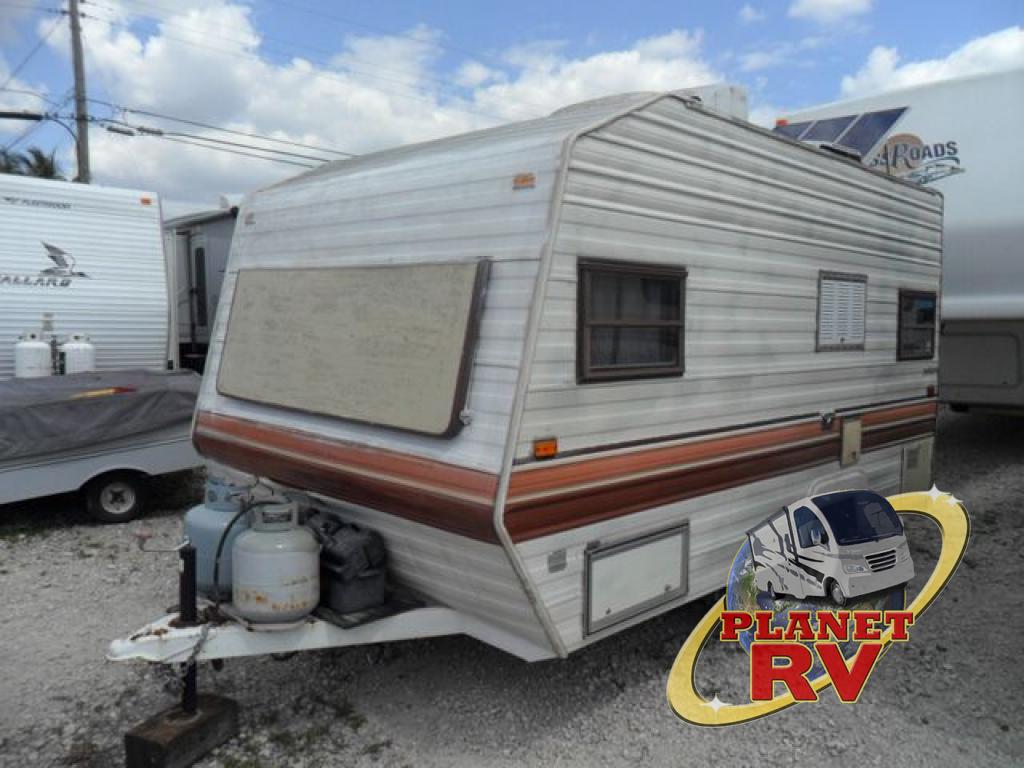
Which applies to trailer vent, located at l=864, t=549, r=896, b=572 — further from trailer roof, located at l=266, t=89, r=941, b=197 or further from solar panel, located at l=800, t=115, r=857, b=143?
solar panel, located at l=800, t=115, r=857, b=143

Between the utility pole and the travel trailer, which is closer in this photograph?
the travel trailer

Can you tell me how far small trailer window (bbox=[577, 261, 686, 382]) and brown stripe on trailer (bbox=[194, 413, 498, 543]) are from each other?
697mm

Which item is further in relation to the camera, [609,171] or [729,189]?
[729,189]

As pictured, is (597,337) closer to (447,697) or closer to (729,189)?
(729,189)

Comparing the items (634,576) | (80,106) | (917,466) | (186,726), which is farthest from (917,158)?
(80,106)

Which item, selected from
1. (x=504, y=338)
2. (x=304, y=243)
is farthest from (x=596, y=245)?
(x=304, y=243)

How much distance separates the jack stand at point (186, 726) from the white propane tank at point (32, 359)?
473 centimetres

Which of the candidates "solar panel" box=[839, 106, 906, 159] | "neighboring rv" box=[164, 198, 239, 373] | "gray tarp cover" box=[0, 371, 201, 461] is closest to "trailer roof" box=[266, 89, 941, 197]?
"gray tarp cover" box=[0, 371, 201, 461]

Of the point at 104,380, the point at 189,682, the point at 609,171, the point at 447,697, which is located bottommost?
the point at 447,697

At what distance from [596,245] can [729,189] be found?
3.51 ft

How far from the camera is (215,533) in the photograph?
12.5 ft

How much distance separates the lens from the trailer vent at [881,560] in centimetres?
452

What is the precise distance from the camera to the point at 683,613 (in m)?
4.93

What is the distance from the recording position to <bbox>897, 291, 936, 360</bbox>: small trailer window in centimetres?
575
